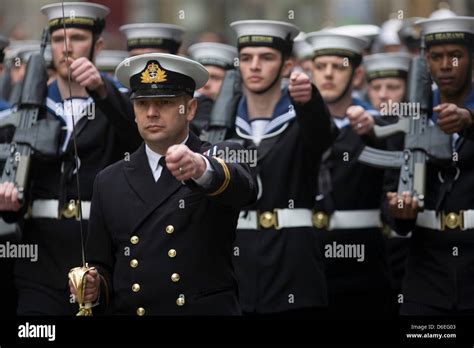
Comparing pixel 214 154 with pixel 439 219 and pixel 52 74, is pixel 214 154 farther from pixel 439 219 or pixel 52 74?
pixel 52 74

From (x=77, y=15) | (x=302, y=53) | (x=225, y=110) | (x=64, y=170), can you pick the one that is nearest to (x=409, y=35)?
(x=302, y=53)

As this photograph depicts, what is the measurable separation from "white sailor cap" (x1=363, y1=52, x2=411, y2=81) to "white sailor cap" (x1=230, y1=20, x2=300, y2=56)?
4.71 ft

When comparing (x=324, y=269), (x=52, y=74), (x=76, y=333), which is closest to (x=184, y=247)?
(x=76, y=333)

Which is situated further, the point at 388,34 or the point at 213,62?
the point at 388,34

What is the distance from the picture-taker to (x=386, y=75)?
8.61 m

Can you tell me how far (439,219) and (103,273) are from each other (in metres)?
1.74

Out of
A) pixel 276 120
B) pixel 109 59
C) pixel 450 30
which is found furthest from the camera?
pixel 109 59

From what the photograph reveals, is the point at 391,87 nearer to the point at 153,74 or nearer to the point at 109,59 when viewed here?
the point at 109,59

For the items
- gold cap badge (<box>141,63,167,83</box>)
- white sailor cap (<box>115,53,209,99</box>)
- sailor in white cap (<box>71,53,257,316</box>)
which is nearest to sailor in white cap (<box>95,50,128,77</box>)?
white sailor cap (<box>115,53,209,99</box>)

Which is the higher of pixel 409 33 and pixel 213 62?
pixel 409 33

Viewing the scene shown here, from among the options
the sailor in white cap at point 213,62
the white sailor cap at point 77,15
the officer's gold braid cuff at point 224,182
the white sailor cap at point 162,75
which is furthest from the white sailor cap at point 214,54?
the officer's gold braid cuff at point 224,182

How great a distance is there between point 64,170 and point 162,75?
1.26 m

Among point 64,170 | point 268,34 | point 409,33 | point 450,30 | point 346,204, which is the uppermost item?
point 409,33

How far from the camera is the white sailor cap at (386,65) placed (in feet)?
28.0
